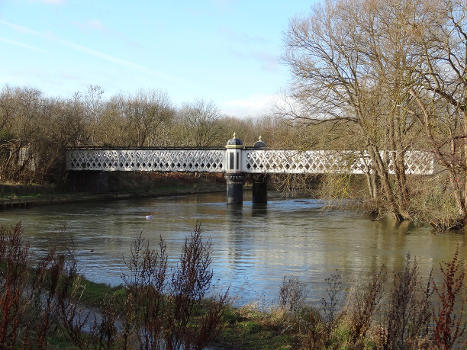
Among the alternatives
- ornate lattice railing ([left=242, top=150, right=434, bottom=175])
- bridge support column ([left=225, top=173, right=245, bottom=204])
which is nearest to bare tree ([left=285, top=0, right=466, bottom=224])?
ornate lattice railing ([left=242, top=150, right=434, bottom=175])

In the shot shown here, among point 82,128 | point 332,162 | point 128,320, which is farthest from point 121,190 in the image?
point 128,320

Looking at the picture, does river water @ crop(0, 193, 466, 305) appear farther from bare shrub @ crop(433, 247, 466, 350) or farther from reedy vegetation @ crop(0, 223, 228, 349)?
bare shrub @ crop(433, 247, 466, 350)

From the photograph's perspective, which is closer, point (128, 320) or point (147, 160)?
point (128, 320)

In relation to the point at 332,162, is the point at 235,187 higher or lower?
lower

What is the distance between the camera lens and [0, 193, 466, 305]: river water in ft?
49.1

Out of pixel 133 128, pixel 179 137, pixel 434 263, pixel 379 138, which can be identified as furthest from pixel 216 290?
pixel 179 137

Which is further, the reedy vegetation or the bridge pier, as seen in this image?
the bridge pier

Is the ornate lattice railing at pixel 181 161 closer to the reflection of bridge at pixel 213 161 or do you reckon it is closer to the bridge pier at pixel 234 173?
the reflection of bridge at pixel 213 161

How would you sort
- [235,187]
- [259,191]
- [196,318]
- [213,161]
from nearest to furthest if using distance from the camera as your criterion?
[196,318], [235,187], [259,191], [213,161]

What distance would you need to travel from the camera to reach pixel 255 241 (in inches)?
873

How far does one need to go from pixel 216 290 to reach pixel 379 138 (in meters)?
14.6

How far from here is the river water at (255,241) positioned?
15.0m

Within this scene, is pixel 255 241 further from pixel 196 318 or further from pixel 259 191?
pixel 259 191

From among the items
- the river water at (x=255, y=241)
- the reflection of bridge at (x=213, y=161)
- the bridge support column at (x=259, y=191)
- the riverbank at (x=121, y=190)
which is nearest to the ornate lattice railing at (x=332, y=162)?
the reflection of bridge at (x=213, y=161)
